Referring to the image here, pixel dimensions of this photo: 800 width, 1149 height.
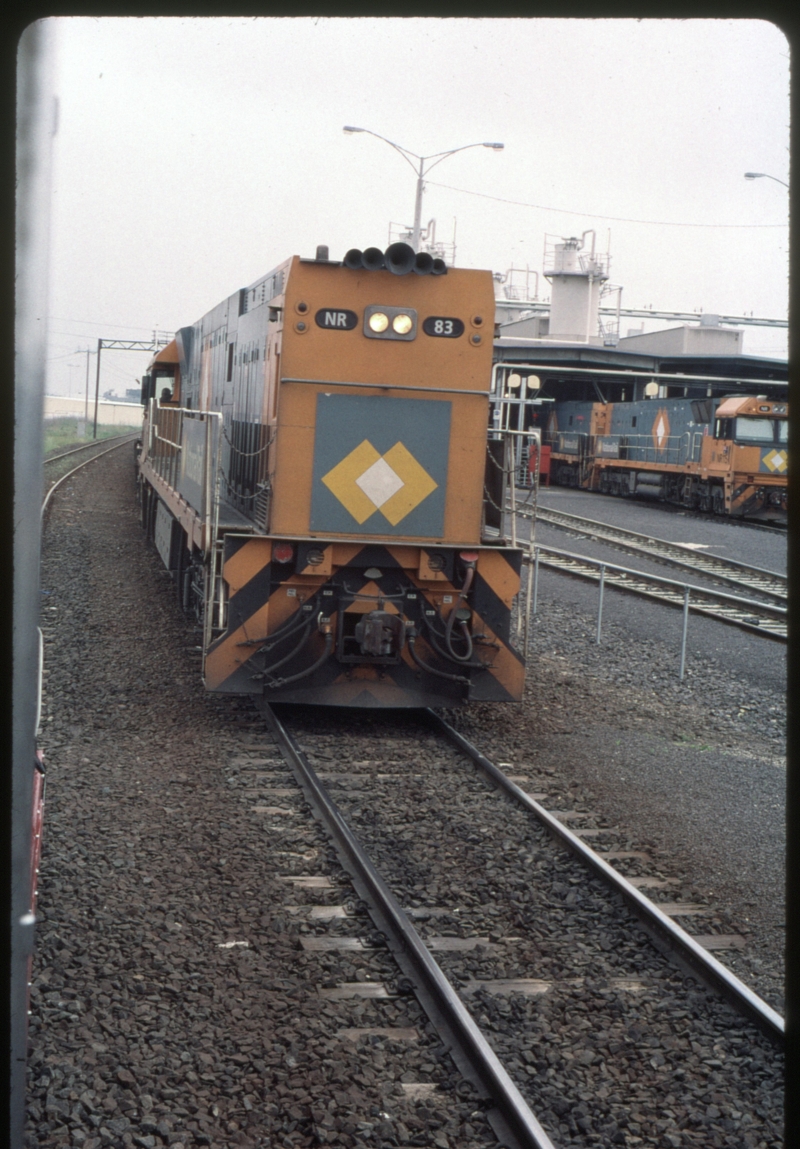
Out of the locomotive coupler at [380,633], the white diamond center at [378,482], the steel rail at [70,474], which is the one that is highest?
the steel rail at [70,474]

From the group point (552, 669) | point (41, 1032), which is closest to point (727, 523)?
point (552, 669)

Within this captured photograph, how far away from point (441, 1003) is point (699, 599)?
12.1 m

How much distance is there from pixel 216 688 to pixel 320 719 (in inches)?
43.3

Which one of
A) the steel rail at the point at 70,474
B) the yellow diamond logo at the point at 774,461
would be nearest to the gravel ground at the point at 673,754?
the steel rail at the point at 70,474

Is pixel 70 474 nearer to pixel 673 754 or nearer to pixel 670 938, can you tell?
pixel 673 754

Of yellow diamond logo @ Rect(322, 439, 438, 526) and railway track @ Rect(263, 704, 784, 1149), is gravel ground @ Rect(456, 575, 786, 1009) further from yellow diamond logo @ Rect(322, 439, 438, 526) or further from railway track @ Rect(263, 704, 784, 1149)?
yellow diamond logo @ Rect(322, 439, 438, 526)

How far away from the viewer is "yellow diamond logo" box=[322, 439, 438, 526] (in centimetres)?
834

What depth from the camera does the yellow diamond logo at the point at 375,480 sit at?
27.4 ft

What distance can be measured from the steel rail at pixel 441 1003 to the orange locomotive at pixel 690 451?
19892 mm

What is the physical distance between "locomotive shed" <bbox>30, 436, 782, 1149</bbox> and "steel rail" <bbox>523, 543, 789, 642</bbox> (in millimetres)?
4539

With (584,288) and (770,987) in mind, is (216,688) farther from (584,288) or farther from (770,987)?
(584,288)

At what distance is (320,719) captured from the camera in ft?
29.8

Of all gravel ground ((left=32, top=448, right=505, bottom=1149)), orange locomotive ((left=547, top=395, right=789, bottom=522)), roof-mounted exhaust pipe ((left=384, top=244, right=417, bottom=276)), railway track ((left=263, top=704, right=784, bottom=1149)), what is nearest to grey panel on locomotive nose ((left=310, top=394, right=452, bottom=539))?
roof-mounted exhaust pipe ((left=384, top=244, right=417, bottom=276))

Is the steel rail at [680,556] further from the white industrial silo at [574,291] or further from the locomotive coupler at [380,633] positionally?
the white industrial silo at [574,291]
